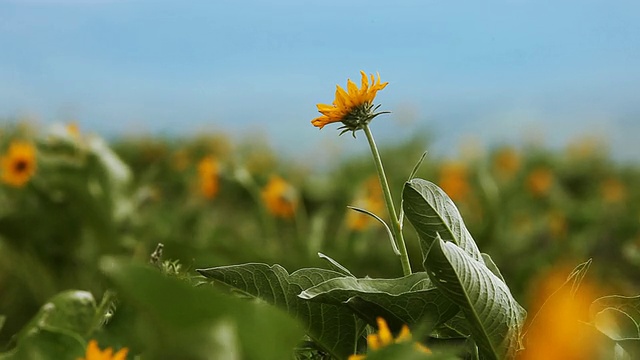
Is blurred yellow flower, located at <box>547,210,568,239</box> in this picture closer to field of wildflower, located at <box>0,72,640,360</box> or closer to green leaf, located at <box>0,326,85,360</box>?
field of wildflower, located at <box>0,72,640,360</box>

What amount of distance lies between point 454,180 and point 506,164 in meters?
0.56

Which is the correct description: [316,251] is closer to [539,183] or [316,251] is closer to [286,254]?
[286,254]

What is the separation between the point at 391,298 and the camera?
1.08 ft

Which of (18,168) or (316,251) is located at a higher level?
(18,168)

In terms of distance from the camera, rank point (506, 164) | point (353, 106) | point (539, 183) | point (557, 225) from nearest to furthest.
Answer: point (353, 106), point (557, 225), point (539, 183), point (506, 164)

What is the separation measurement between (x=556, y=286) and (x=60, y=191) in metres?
1.57

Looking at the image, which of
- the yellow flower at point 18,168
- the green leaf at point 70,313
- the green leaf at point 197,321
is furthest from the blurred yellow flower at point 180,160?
the green leaf at point 197,321

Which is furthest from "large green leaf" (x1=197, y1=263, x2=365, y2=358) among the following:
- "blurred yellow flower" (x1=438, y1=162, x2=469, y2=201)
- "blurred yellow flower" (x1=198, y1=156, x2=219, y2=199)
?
"blurred yellow flower" (x1=438, y1=162, x2=469, y2=201)

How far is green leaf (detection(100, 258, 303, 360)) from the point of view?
208 mm

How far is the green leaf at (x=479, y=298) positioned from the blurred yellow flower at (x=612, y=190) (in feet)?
7.49

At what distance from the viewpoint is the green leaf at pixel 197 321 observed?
0.21 metres

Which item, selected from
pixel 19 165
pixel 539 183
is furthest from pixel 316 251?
pixel 539 183

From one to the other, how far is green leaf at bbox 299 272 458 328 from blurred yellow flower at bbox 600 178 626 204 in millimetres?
2285

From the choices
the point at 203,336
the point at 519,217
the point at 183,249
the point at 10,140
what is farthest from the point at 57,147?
the point at 203,336
